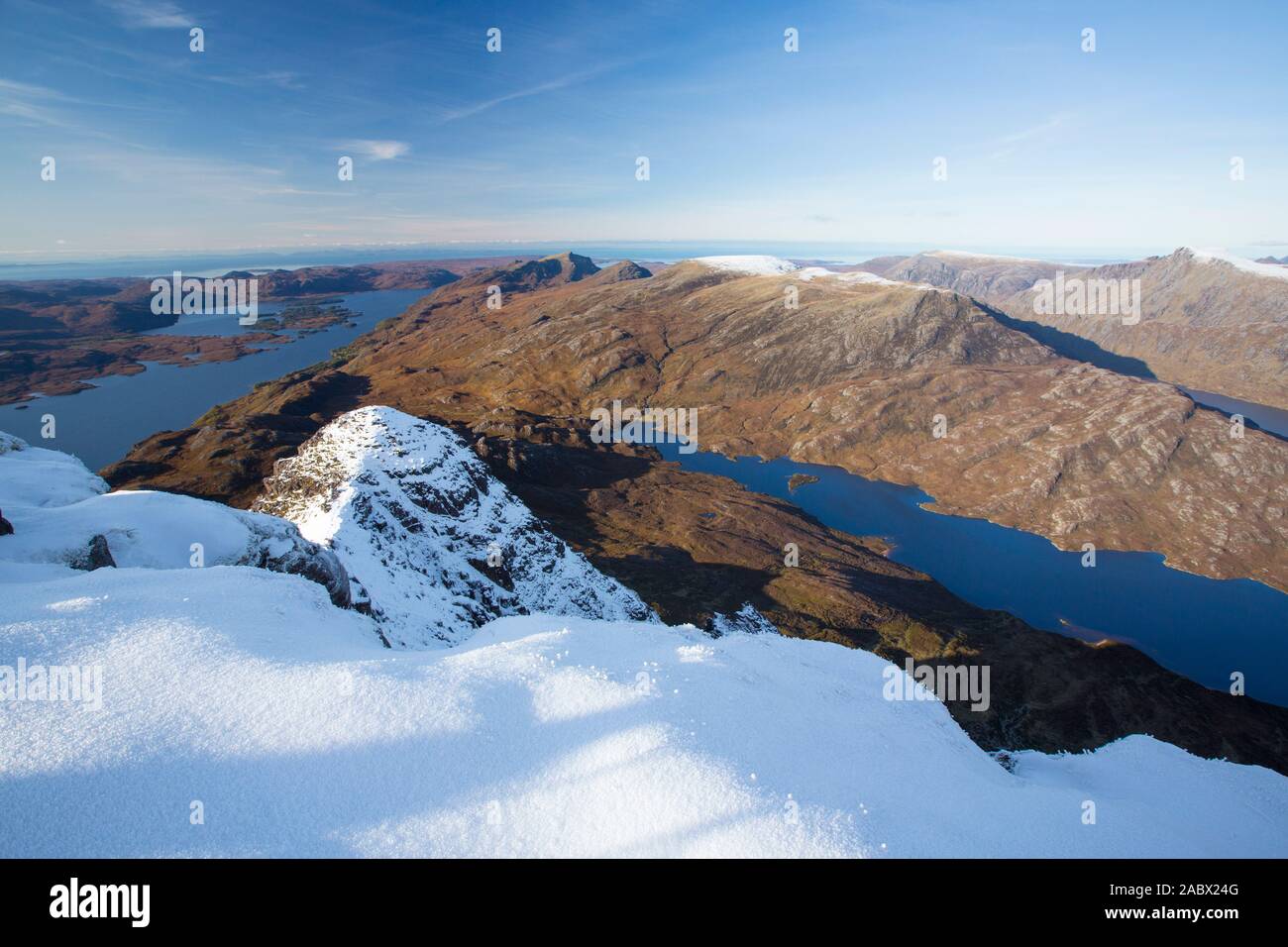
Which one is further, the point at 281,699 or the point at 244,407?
the point at 244,407

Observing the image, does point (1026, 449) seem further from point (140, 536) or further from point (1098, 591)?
point (140, 536)

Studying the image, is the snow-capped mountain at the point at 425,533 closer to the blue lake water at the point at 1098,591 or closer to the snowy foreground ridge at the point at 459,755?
the snowy foreground ridge at the point at 459,755

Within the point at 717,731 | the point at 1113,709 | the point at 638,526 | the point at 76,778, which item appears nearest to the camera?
the point at 76,778

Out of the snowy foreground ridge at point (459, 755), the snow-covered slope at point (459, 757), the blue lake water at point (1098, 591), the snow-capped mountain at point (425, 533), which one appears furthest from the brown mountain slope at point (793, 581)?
the snow-covered slope at point (459, 757)

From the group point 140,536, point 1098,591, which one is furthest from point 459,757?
point 1098,591

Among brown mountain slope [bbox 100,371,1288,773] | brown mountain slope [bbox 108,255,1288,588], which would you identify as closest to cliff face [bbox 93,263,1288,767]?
brown mountain slope [bbox 100,371,1288,773]
